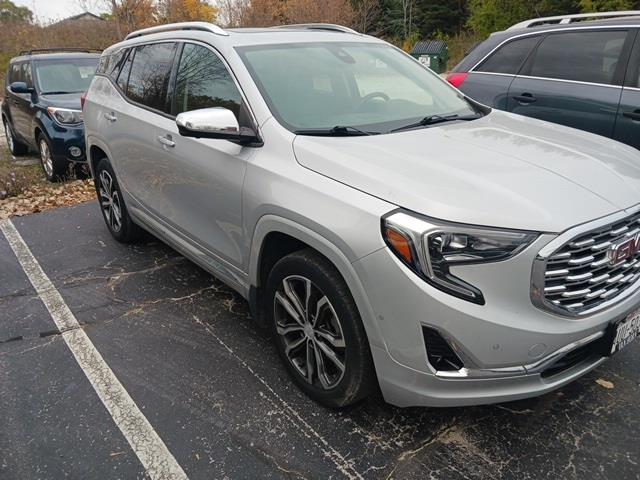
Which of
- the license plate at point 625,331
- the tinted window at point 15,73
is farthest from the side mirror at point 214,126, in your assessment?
the tinted window at point 15,73

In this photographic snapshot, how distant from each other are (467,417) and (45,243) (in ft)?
14.2

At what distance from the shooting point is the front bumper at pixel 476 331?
1962 millimetres

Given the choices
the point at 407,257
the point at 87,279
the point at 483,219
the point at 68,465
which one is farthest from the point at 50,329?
the point at 483,219

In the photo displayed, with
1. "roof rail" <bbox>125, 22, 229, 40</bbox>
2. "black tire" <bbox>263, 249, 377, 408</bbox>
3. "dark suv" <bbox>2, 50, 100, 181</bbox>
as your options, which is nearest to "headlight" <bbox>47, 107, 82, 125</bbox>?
"dark suv" <bbox>2, 50, 100, 181</bbox>

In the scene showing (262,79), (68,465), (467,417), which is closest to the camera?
(68,465)

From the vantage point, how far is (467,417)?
8.47 ft

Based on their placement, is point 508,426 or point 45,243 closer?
point 508,426

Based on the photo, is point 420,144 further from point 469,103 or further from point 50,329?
point 50,329

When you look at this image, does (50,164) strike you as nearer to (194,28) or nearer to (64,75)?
(64,75)

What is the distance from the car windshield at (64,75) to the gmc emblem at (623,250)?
27.0 ft

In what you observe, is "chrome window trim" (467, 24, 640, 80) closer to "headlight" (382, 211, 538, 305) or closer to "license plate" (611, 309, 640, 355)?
"license plate" (611, 309, 640, 355)

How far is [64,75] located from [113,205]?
477 centimetres

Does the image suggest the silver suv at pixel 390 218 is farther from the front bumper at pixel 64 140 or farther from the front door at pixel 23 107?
the front door at pixel 23 107

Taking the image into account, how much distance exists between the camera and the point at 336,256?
7.31 feet
